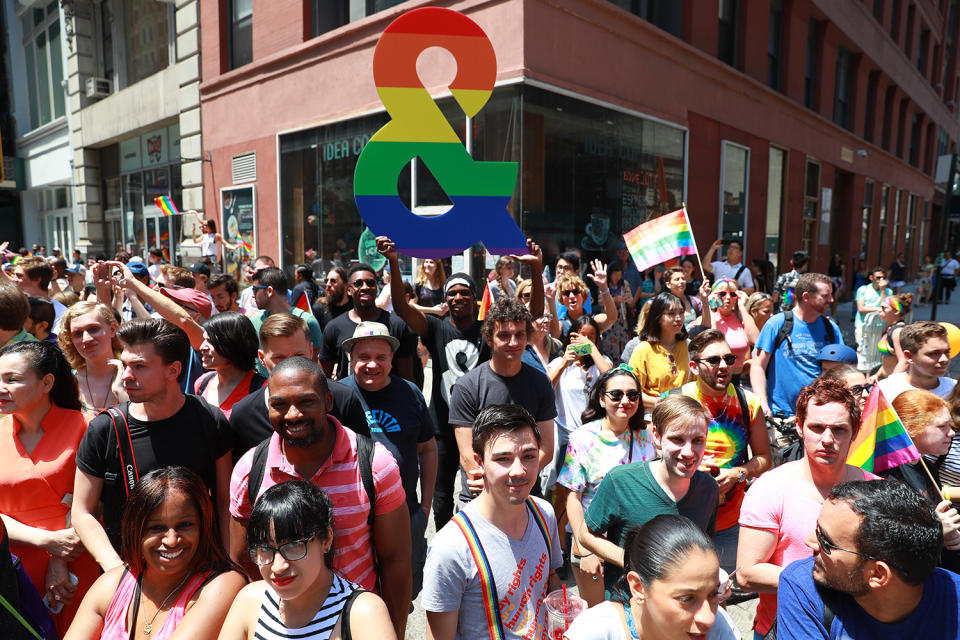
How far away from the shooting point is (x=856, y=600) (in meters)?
1.76

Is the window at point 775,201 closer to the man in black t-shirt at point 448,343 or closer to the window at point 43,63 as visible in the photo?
the man in black t-shirt at point 448,343

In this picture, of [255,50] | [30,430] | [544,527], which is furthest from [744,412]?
[255,50]

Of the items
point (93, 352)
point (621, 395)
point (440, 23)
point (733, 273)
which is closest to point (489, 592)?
point (621, 395)

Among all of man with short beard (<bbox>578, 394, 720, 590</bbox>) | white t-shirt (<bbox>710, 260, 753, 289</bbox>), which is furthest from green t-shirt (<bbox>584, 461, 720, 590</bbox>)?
white t-shirt (<bbox>710, 260, 753, 289</bbox>)

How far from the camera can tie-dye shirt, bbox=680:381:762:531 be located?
323 centimetres

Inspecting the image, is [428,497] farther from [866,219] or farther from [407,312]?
[866,219]

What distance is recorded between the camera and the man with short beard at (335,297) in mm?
5367

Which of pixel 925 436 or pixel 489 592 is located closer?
pixel 489 592

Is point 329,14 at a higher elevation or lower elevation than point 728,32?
lower

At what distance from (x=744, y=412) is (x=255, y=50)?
13023 millimetres

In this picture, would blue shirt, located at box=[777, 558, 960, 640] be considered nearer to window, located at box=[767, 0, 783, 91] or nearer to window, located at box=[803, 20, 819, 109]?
window, located at box=[767, 0, 783, 91]

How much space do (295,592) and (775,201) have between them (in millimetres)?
17213

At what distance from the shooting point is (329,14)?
1170cm

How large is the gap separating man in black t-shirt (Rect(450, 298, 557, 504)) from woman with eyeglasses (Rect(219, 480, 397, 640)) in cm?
147
